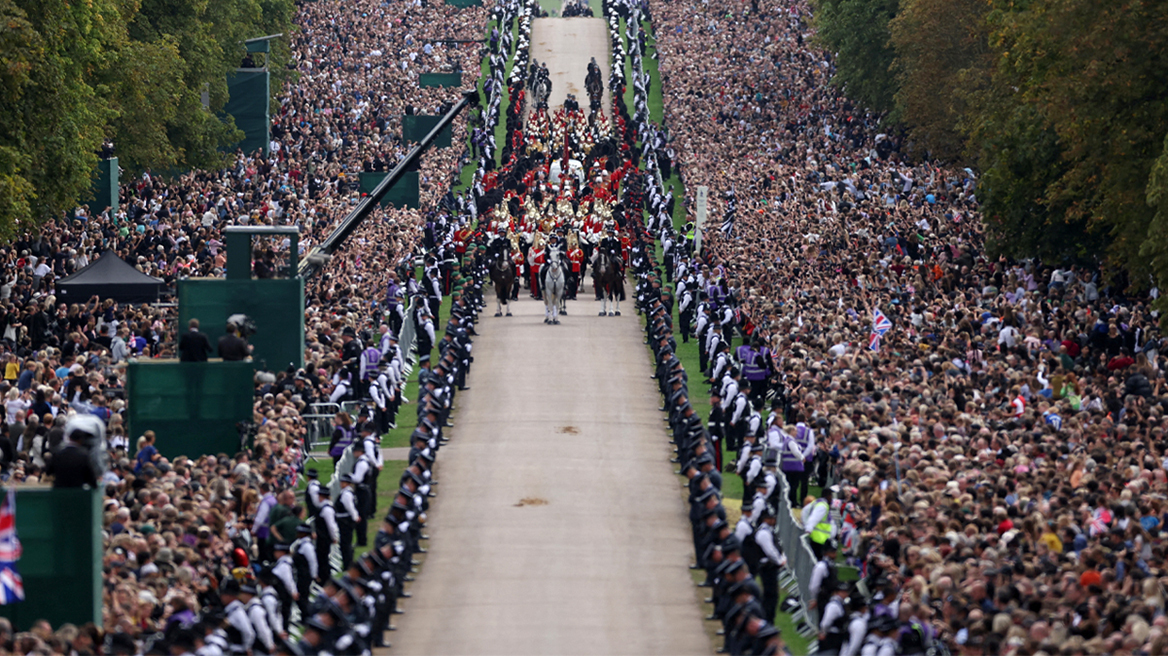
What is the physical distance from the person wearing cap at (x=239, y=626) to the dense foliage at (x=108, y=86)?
20246 mm

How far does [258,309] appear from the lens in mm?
32594

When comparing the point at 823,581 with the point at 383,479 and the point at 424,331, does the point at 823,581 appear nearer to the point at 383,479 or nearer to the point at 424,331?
the point at 383,479

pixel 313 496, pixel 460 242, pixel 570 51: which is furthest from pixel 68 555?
pixel 570 51

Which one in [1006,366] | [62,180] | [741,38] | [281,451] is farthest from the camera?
[741,38]

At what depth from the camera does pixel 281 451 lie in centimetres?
2734

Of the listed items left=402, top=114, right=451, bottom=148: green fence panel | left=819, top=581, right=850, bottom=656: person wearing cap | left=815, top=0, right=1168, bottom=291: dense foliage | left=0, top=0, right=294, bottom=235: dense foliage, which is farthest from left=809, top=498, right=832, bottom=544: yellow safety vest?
left=402, top=114, right=451, bottom=148: green fence panel

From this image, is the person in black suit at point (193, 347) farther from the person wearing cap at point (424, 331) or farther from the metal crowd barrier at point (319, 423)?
the person wearing cap at point (424, 331)

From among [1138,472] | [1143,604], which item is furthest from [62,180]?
[1143,604]

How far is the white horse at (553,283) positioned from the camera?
45.0 m

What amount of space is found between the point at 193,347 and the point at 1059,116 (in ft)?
59.7

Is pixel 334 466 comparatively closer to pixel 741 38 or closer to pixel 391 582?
pixel 391 582

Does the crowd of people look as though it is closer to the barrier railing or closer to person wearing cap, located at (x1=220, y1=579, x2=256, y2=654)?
the barrier railing

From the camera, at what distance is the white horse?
148 ft

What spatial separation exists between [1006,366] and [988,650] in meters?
13.8
